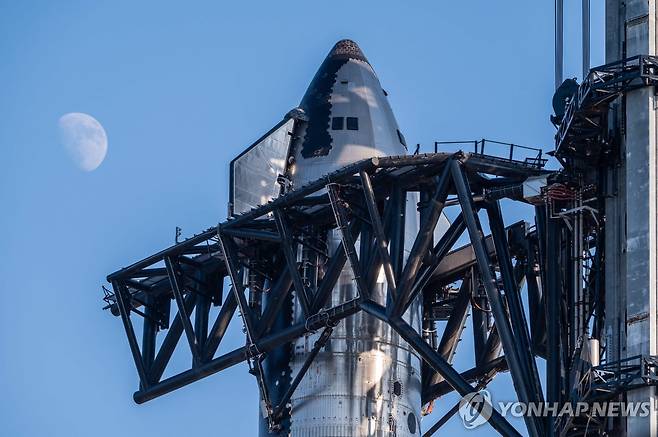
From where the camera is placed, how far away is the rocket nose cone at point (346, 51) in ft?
232

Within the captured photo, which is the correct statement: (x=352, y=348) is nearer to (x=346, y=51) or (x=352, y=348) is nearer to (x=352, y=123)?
(x=352, y=123)

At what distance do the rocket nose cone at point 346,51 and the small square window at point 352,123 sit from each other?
3.84 m

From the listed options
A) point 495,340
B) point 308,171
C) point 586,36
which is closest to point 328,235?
point 308,171

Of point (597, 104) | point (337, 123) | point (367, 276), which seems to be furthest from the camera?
point (337, 123)

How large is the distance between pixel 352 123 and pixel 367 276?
787 cm

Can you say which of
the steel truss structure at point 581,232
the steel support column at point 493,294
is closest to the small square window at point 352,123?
the steel support column at point 493,294

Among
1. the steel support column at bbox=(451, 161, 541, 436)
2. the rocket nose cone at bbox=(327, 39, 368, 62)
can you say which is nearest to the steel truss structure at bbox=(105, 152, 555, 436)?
the steel support column at bbox=(451, 161, 541, 436)

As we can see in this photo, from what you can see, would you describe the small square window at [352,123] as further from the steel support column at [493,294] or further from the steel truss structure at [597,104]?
the steel truss structure at [597,104]

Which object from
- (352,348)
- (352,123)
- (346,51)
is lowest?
(352,348)

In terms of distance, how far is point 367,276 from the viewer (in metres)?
61.9

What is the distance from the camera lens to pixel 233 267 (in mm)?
65938

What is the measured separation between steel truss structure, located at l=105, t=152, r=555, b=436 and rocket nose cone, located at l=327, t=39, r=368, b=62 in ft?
23.5

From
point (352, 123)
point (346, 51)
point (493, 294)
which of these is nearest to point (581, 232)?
point (493, 294)

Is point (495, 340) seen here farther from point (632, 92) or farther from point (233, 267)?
point (632, 92)
